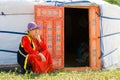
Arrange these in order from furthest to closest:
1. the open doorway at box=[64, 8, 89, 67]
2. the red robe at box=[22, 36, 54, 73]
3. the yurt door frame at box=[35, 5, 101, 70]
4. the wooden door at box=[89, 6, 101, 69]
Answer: the open doorway at box=[64, 8, 89, 67], the wooden door at box=[89, 6, 101, 69], the yurt door frame at box=[35, 5, 101, 70], the red robe at box=[22, 36, 54, 73]

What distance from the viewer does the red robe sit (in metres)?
7.67

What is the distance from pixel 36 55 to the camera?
768 centimetres

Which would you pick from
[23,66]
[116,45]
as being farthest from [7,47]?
[116,45]

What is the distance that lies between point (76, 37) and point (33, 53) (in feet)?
13.5

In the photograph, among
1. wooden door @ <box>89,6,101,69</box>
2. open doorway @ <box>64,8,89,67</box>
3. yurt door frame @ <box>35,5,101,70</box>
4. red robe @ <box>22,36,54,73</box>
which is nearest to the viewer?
red robe @ <box>22,36,54,73</box>

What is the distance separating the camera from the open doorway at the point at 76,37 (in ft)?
31.3

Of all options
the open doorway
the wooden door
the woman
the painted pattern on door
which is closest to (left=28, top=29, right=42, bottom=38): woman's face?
the woman

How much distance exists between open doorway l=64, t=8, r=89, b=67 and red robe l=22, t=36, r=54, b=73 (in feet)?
4.44

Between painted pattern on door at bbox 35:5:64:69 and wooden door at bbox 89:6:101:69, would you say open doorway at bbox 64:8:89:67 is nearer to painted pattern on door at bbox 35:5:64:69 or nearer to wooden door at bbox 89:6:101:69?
A: wooden door at bbox 89:6:101:69

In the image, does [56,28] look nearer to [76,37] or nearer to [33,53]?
[33,53]

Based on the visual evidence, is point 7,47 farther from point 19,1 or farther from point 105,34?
point 105,34

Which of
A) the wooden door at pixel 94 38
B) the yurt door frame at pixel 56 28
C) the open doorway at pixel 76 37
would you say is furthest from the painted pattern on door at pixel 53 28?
the open doorway at pixel 76 37

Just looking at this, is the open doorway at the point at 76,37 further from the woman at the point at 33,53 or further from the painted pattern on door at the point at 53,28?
the woman at the point at 33,53

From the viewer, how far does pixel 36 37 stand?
7812 millimetres
